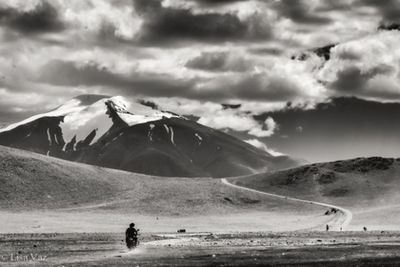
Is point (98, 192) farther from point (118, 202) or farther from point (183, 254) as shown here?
point (183, 254)

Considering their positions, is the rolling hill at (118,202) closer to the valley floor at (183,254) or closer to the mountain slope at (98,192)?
the mountain slope at (98,192)

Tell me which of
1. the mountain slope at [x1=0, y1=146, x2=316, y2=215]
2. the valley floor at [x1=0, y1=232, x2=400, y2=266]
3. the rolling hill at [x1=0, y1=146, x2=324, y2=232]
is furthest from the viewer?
the mountain slope at [x1=0, y1=146, x2=316, y2=215]

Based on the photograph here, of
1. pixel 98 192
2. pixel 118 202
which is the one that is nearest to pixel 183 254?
pixel 118 202

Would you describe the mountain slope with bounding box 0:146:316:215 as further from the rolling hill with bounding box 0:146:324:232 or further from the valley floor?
the valley floor

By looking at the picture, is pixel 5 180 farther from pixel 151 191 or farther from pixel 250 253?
pixel 250 253

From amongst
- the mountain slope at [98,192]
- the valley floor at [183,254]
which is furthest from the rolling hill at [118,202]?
the valley floor at [183,254]

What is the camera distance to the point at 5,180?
14438 cm

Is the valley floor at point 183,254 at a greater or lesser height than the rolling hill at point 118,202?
lesser

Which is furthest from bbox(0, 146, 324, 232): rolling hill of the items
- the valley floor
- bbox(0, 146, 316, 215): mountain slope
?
the valley floor

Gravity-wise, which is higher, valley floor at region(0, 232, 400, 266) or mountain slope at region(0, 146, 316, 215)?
mountain slope at region(0, 146, 316, 215)

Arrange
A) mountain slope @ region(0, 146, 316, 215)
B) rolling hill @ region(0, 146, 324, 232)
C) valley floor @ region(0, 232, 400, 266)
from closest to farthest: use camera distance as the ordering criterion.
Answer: valley floor @ region(0, 232, 400, 266), rolling hill @ region(0, 146, 324, 232), mountain slope @ region(0, 146, 316, 215)

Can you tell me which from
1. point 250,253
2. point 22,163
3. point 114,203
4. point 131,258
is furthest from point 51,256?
point 22,163

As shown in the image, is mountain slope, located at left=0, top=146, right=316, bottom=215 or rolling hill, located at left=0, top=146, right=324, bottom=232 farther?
mountain slope, located at left=0, top=146, right=316, bottom=215

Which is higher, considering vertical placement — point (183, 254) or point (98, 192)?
point (98, 192)
